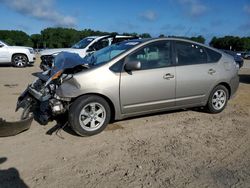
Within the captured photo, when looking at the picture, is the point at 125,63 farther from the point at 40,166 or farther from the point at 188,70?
the point at 40,166

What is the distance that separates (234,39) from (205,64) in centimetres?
10860

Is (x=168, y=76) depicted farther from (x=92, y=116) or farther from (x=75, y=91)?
(x=75, y=91)

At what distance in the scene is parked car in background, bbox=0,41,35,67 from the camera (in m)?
17.5

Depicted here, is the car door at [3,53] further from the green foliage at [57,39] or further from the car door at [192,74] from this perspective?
the green foliage at [57,39]

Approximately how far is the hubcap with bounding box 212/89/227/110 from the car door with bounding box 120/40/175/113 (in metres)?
1.19

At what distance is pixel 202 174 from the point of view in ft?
13.5

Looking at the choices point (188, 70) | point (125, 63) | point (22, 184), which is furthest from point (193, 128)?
point (22, 184)

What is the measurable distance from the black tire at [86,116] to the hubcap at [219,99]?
2613 millimetres

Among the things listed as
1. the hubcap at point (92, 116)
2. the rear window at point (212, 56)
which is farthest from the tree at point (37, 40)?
the hubcap at point (92, 116)

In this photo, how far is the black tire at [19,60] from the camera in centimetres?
1778

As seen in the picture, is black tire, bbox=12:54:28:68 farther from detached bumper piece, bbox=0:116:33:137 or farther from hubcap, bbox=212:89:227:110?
hubcap, bbox=212:89:227:110

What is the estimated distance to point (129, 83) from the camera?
572 cm

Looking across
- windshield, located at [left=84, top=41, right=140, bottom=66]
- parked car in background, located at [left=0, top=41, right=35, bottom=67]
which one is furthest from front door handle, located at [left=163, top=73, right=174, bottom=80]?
parked car in background, located at [left=0, top=41, right=35, bottom=67]

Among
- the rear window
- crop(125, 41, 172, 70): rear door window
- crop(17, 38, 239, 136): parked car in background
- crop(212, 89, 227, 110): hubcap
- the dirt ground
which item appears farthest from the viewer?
crop(212, 89, 227, 110): hubcap
